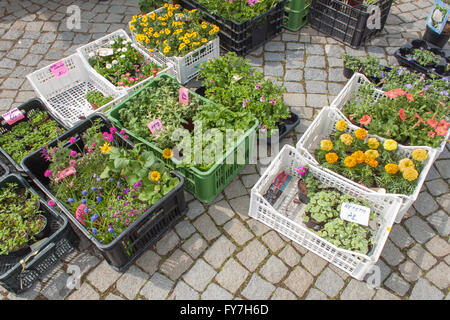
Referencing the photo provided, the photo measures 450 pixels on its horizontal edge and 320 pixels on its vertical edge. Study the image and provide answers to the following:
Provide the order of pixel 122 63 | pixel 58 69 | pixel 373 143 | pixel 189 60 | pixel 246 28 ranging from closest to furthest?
pixel 373 143 → pixel 58 69 → pixel 122 63 → pixel 189 60 → pixel 246 28

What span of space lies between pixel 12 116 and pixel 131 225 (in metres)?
2.35

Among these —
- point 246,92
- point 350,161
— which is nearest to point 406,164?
point 350,161

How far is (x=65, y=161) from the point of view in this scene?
368 cm

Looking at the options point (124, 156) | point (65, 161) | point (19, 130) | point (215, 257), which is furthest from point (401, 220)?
point (19, 130)

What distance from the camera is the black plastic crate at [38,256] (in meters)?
3.24

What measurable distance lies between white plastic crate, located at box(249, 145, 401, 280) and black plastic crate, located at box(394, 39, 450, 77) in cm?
259

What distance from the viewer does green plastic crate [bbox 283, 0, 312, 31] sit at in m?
6.08

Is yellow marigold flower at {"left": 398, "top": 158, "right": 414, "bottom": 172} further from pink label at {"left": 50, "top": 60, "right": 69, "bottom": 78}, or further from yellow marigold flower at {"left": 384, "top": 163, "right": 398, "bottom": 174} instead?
pink label at {"left": 50, "top": 60, "right": 69, "bottom": 78}

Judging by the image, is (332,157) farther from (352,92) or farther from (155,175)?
(155,175)

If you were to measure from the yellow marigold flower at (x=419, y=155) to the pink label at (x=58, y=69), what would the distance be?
4.74m

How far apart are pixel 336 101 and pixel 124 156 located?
2.74 meters

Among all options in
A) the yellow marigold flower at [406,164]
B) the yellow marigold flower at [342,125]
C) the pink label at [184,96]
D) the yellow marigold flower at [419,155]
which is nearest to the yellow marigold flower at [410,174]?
the yellow marigold flower at [406,164]

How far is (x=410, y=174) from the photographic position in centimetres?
358

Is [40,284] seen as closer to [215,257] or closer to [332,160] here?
[215,257]
